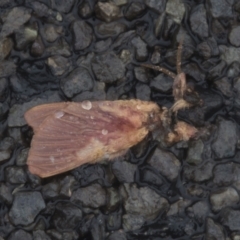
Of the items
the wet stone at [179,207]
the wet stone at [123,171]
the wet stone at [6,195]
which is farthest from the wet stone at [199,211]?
the wet stone at [6,195]

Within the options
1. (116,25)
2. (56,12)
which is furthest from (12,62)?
(116,25)

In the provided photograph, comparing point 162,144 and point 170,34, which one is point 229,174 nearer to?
point 162,144

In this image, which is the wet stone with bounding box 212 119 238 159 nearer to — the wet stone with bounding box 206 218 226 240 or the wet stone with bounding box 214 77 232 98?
the wet stone with bounding box 214 77 232 98

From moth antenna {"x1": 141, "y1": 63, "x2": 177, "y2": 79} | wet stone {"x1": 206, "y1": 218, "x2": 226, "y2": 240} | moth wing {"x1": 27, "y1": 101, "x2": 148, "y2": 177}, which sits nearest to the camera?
moth wing {"x1": 27, "y1": 101, "x2": 148, "y2": 177}

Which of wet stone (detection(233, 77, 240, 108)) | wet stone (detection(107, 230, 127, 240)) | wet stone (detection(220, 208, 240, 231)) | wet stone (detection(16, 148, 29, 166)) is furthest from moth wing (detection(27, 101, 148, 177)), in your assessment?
wet stone (detection(220, 208, 240, 231))

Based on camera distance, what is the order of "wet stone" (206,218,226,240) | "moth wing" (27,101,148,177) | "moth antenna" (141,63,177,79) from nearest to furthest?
"moth wing" (27,101,148,177)
"wet stone" (206,218,226,240)
"moth antenna" (141,63,177,79)

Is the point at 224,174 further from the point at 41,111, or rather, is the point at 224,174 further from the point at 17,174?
the point at 17,174
